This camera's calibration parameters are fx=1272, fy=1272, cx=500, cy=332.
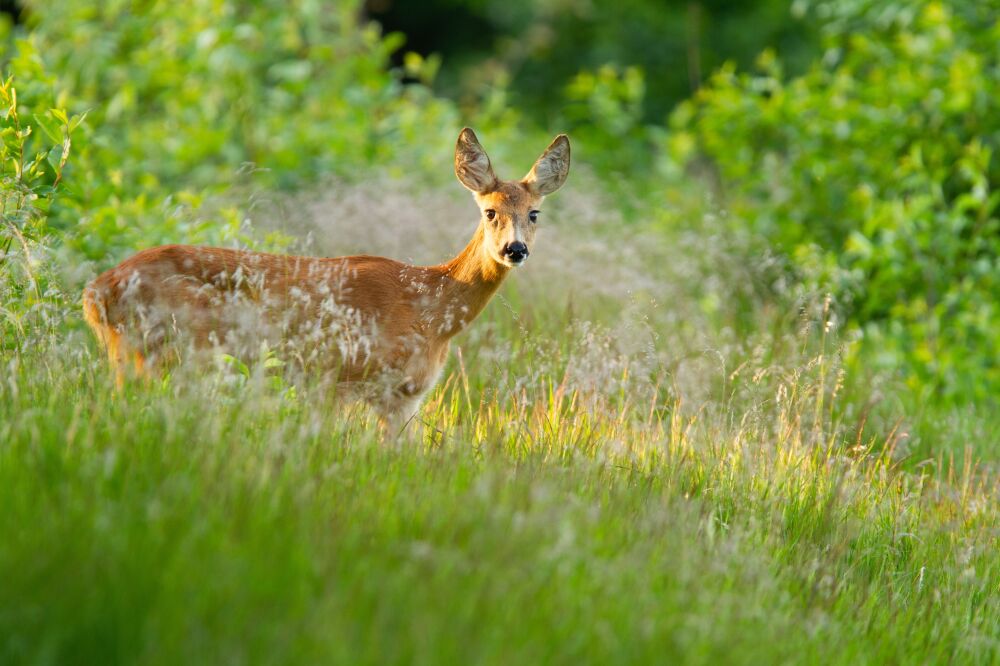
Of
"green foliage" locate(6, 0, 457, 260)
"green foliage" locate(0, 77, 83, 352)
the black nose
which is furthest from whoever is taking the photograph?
"green foliage" locate(6, 0, 457, 260)

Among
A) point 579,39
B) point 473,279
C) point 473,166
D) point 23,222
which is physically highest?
point 579,39

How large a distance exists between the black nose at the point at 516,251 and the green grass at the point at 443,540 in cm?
60

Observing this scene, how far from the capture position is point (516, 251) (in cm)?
554

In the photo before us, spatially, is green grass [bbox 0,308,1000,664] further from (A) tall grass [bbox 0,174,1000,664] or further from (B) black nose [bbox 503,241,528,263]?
(B) black nose [bbox 503,241,528,263]

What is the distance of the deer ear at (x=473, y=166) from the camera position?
19.8 feet

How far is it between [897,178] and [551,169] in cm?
383

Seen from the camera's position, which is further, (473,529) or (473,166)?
(473,166)

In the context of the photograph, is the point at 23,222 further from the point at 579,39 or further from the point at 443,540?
the point at 579,39

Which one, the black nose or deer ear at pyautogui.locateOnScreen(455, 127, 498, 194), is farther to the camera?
deer ear at pyautogui.locateOnScreen(455, 127, 498, 194)

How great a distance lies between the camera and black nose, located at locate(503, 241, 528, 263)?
554 cm

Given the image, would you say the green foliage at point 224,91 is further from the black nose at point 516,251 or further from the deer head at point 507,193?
the black nose at point 516,251

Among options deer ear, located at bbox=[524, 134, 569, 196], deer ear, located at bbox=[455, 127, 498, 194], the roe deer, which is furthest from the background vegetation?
deer ear, located at bbox=[455, 127, 498, 194]

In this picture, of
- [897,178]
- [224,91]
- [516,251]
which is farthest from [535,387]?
[224,91]

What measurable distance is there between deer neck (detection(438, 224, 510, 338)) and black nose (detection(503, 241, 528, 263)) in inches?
10.7
